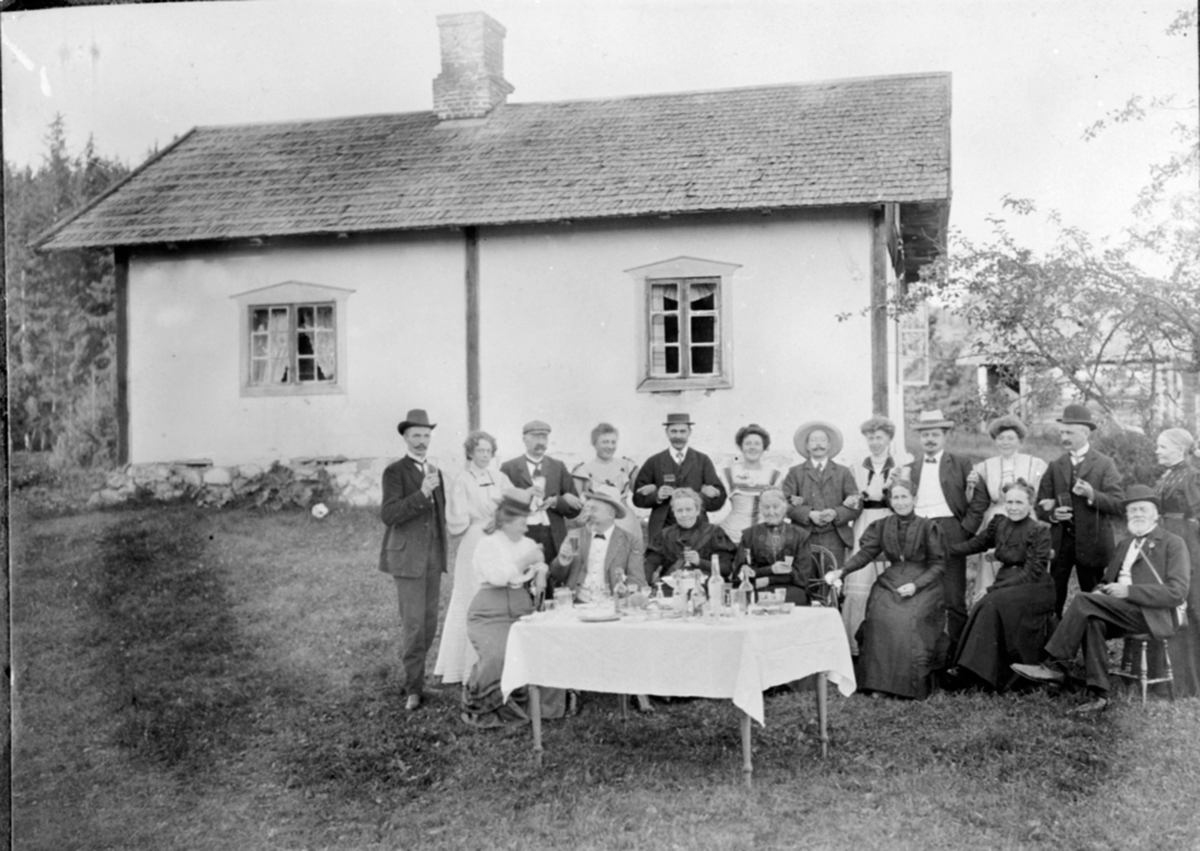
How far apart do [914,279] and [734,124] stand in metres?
1.14

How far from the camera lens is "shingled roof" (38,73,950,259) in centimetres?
486

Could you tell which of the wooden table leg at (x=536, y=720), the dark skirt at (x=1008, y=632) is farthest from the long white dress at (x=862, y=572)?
the wooden table leg at (x=536, y=720)

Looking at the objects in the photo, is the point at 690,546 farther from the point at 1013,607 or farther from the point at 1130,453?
the point at 1130,453

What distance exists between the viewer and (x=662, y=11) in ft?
15.5

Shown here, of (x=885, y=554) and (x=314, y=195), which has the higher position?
(x=314, y=195)

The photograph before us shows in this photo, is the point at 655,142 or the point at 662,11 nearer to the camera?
the point at 662,11

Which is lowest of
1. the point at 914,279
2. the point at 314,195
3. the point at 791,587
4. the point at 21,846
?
the point at 21,846

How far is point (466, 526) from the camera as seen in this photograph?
5172 millimetres

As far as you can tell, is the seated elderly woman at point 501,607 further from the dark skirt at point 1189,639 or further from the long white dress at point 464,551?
the dark skirt at point 1189,639

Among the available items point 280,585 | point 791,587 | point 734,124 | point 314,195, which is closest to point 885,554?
point 791,587

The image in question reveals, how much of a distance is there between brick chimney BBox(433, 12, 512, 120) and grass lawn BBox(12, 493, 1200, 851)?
2.14m

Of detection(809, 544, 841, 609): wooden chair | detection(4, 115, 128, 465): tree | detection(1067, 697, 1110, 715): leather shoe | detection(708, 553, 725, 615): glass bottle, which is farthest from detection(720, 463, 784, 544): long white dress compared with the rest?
detection(4, 115, 128, 465): tree

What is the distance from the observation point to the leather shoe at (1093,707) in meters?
4.48

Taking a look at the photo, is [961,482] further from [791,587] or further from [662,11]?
[662,11]
